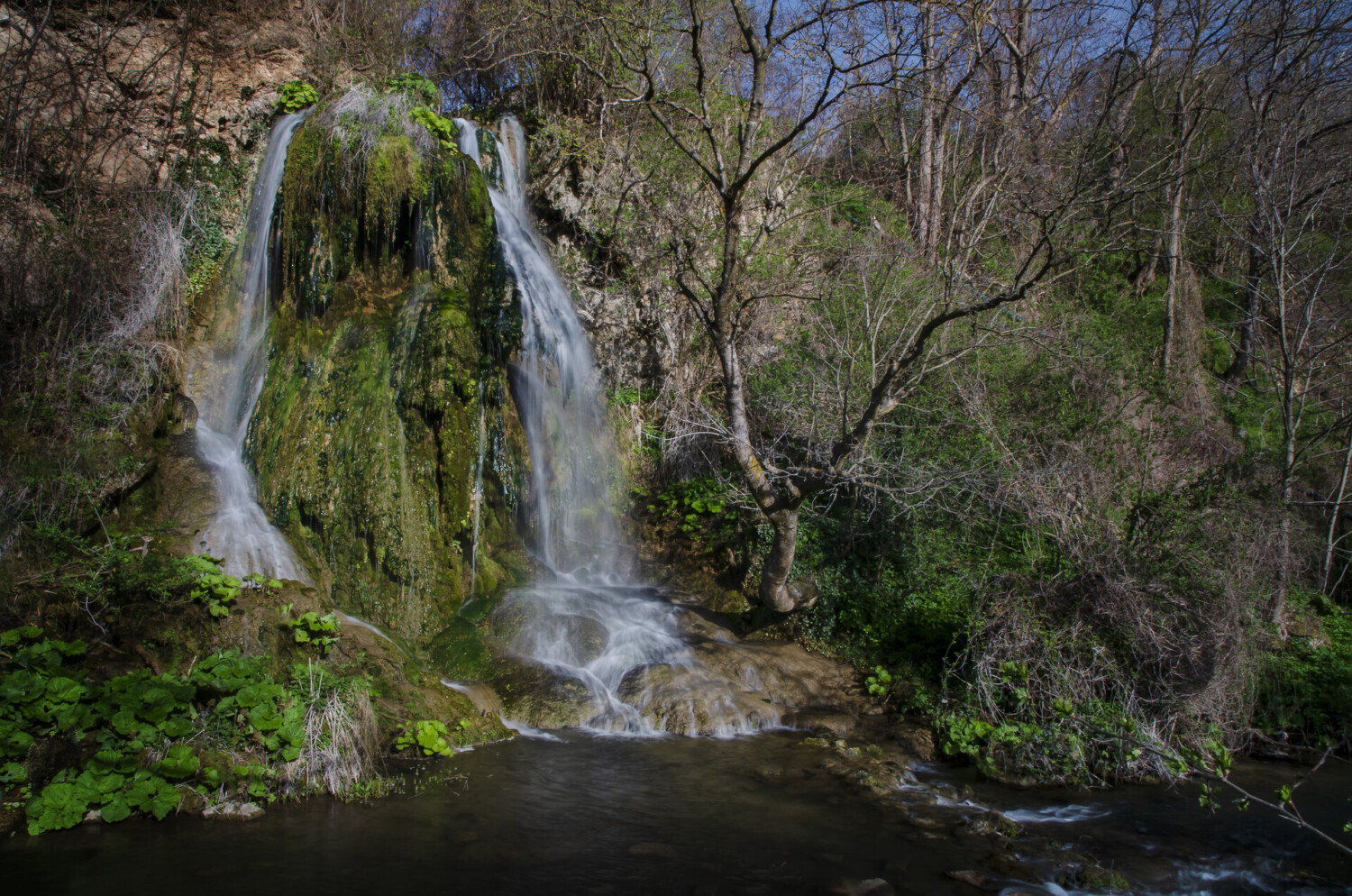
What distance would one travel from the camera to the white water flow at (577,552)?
7.44 m

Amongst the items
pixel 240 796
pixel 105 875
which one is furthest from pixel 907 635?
pixel 105 875

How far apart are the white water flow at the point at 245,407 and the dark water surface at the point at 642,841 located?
326cm

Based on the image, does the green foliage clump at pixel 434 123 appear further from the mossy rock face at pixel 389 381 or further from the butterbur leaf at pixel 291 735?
the butterbur leaf at pixel 291 735

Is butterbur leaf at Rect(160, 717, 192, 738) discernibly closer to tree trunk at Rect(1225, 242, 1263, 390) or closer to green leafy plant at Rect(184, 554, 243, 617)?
green leafy plant at Rect(184, 554, 243, 617)

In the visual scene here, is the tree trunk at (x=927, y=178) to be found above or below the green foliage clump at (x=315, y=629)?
above

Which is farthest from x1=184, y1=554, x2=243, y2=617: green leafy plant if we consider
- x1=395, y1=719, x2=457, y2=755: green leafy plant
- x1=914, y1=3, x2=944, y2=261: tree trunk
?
x1=914, y1=3, x2=944, y2=261: tree trunk

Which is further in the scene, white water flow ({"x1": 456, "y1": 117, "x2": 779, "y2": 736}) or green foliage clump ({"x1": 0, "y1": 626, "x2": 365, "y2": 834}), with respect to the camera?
white water flow ({"x1": 456, "y1": 117, "x2": 779, "y2": 736})

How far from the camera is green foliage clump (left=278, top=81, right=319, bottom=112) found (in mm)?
11758

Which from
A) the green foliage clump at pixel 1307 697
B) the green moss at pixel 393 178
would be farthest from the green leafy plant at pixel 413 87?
the green foliage clump at pixel 1307 697

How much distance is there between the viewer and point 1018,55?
1113 centimetres

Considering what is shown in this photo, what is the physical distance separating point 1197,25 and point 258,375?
15019 millimetres

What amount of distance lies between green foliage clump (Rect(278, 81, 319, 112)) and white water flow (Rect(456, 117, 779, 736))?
84.5 inches

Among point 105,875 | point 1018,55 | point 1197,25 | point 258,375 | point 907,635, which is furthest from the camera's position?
point 1197,25

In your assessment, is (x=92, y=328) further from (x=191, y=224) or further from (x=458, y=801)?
(x=458, y=801)
